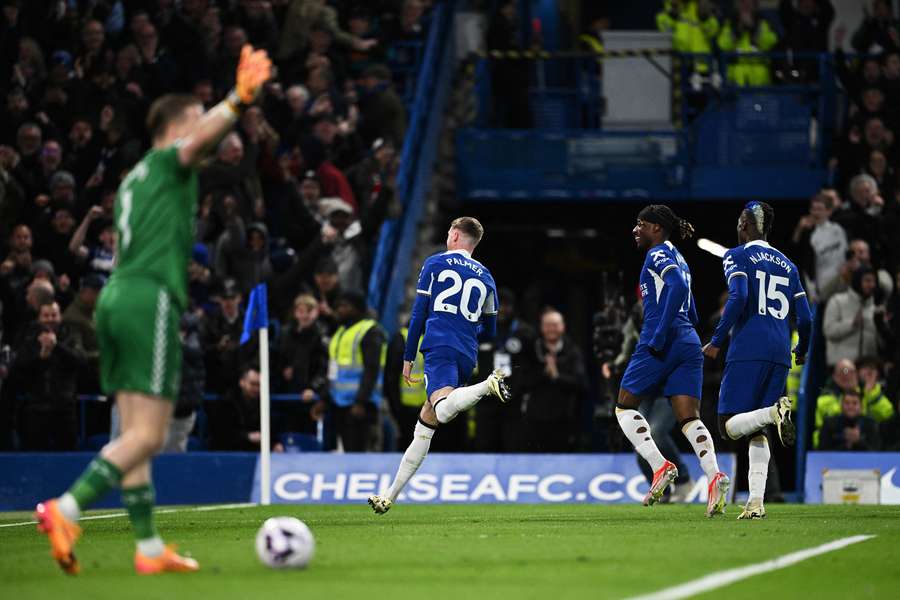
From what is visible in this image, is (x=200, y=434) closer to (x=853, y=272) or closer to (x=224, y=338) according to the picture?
(x=224, y=338)

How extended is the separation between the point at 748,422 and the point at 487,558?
4199 mm

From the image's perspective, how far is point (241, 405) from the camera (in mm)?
19484

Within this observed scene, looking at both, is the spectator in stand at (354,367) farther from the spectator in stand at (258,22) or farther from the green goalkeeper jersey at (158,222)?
the green goalkeeper jersey at (158,222)

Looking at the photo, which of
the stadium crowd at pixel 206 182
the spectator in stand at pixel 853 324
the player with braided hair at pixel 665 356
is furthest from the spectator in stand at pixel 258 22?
the player with braided hair at pixel 665 356

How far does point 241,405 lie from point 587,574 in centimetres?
1147

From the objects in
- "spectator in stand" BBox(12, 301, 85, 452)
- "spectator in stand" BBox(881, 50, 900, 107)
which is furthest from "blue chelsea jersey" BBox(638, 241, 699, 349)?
"spectator in stand" BBox(881, 50, 900, 107)

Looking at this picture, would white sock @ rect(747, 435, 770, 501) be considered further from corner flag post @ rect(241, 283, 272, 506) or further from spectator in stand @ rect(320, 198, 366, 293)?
spectator in stand @ rect(320, 198, 366, 293)

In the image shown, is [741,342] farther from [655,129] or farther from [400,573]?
[655,129]

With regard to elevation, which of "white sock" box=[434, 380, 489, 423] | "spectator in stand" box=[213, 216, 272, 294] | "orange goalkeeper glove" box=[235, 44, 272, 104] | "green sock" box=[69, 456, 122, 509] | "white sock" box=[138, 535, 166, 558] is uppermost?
"orange goalkeeper glove" box=[235, 44, 272, 104]

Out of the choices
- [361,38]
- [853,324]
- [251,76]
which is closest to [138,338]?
[251,76]

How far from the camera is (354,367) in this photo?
61.8ft

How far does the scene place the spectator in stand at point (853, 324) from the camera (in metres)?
19.9

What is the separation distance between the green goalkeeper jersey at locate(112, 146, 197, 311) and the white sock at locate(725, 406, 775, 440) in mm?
5625

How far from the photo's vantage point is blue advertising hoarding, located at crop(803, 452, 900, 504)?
17759mm
